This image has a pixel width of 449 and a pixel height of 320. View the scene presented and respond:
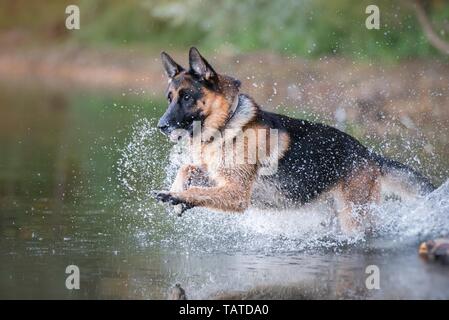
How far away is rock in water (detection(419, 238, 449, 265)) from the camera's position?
802cm

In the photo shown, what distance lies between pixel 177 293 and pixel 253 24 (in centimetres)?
1912

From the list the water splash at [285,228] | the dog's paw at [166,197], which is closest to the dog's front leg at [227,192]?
the dog's paw at [166,197]

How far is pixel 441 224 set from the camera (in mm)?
8758

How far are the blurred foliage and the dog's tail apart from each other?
1200cm

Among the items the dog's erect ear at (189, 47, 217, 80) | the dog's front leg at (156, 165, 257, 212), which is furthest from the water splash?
the dog's erect ear at (189, 47, 217, 80)

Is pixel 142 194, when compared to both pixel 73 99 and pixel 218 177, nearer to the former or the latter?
pixel 218 177

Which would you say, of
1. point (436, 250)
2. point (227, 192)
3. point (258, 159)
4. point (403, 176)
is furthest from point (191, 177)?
point (436, 250)

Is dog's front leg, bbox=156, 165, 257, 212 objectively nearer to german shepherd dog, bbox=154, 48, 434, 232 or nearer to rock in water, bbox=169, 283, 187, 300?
german shepherd dog, bbox=154, 48, 434, 232

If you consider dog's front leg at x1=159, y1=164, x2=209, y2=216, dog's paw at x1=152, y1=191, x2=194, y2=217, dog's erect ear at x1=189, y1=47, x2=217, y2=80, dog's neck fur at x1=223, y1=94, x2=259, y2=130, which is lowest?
dog's paw at x1=152, y1=191, x2=194, y2=217

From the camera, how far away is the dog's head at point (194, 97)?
8.52m

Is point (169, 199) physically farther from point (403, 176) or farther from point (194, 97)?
point (403, 176)

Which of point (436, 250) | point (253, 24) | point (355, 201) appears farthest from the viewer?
point (253, 24)

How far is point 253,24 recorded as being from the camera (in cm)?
2559

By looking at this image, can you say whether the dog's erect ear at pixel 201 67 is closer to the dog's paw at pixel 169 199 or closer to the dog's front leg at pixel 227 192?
the dog's front leg at pixel 227 192
